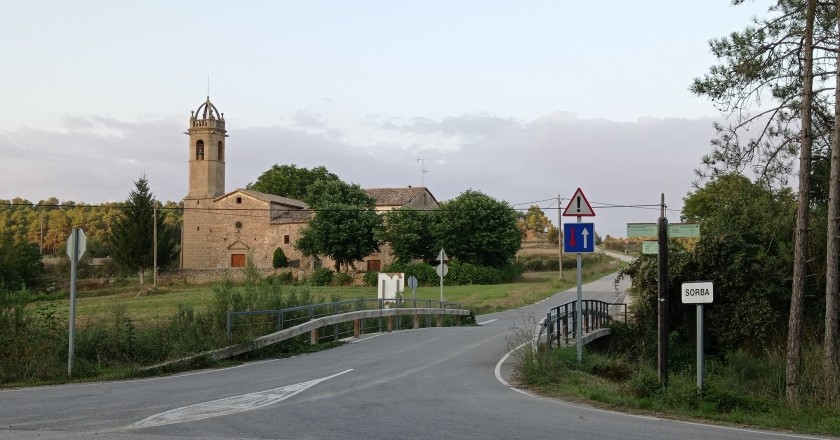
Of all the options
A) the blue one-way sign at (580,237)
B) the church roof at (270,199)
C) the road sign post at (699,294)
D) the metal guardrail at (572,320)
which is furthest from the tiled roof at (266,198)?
the road sign post at (699,294)

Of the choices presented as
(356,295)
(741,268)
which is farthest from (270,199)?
(741,268)

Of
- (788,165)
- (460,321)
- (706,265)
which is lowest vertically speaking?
(460,321)

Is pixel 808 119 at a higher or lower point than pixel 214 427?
higher

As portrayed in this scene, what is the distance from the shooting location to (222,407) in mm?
11047

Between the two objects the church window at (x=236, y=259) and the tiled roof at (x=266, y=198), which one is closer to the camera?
the church window at (x=236, y=259)

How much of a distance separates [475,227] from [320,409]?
6427cm

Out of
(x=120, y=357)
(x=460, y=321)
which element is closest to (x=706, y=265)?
(x=460, y=321)

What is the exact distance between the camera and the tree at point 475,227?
74375 mm

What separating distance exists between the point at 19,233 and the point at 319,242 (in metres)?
60.2

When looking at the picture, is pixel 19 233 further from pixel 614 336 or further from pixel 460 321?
pixel 614 336

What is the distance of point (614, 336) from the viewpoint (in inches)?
1043

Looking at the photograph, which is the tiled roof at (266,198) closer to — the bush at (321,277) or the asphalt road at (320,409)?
the bush at (321,277)

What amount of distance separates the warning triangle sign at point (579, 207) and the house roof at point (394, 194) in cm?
6934

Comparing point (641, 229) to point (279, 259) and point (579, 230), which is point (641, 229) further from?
point (279, 259)
